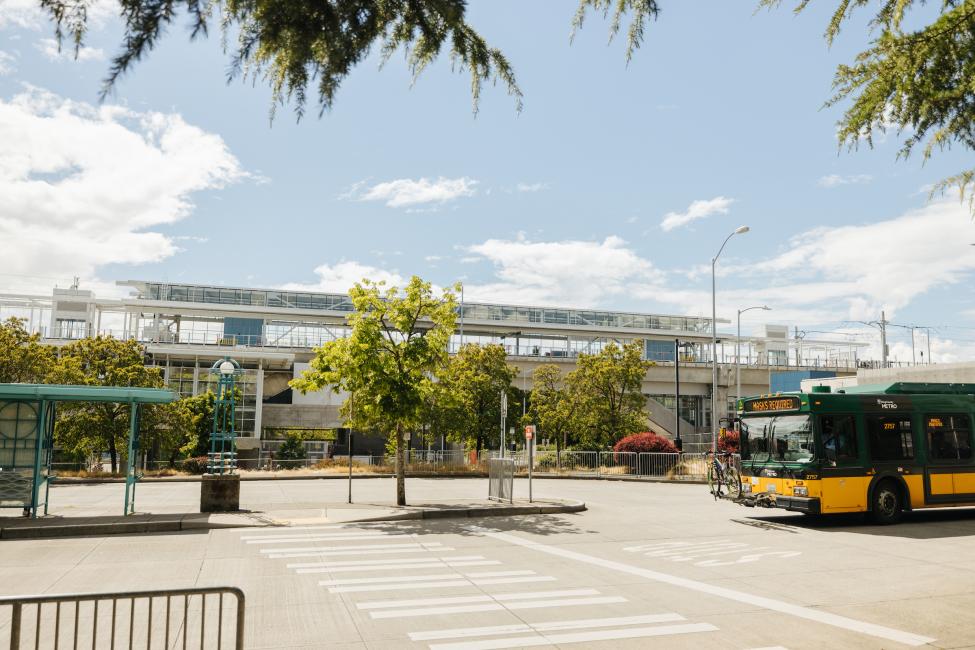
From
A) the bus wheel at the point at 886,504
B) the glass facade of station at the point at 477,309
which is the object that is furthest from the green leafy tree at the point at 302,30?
the glass facade of station at the point at 477,309

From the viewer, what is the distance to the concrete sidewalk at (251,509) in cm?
1480

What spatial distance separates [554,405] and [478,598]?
31839 mm

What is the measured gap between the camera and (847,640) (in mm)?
7211

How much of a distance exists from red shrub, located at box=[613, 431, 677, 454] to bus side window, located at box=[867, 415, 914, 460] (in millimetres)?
18362

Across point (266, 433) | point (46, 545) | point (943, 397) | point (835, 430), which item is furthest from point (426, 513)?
point (266, 433)

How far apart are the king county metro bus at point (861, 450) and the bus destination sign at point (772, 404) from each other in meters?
0.02

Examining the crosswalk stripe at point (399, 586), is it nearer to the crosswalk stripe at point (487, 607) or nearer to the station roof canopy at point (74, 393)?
the crosswalk stripe at point (487, 607)

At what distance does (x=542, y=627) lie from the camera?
760 centimetres

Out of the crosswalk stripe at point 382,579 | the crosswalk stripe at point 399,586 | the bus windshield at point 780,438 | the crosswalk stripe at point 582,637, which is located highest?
the bus windshield at point 780,438

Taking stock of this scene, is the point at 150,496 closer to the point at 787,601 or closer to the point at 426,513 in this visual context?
the point at 426,513

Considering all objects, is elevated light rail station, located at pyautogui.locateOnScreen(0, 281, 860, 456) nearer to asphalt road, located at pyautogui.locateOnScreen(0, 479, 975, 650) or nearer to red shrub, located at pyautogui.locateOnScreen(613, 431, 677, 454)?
red shrub, located at pyautogui.locateOnScreen(613, 431, 677, 454)

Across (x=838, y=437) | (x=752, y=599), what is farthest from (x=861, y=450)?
(x=752, y=599)

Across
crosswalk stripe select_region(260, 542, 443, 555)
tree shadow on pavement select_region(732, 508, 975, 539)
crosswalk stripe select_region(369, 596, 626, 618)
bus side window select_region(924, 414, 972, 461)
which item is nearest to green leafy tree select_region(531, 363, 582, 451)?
tree shadow on pavement select_region(732, 508, 975, 539)

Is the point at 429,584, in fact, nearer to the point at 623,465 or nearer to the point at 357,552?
the point at 357,552
